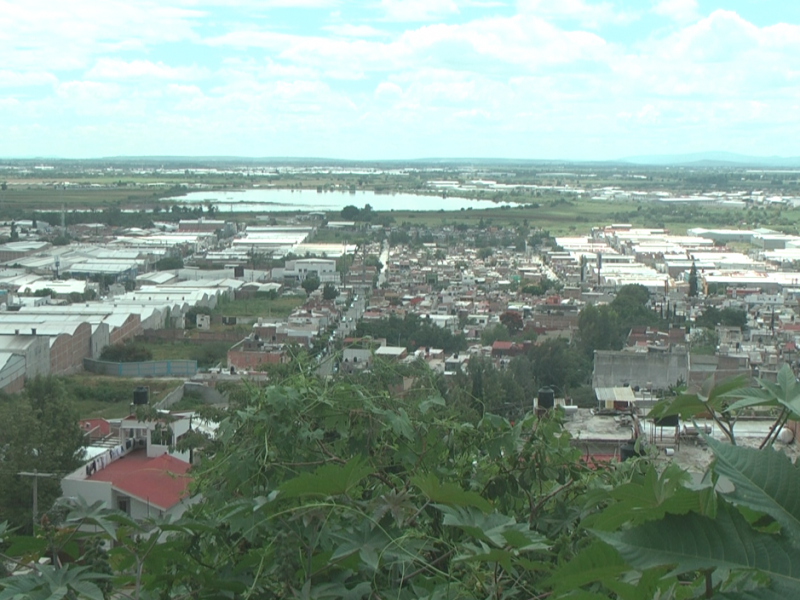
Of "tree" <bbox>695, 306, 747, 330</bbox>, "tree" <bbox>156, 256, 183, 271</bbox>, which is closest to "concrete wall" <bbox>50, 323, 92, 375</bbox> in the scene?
"tree" <bbox>695, 306, 747, 330</bbox>

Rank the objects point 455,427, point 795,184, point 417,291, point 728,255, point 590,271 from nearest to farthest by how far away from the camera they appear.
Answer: point 455,427 → point 417,291 → point 590,271 → point 728,255 → point 795,184

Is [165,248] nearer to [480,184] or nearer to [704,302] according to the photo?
[704,302]

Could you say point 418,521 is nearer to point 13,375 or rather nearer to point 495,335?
point 13,375

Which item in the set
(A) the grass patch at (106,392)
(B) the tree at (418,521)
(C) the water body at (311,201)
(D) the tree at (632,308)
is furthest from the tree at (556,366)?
(C) the water body at (311,201)

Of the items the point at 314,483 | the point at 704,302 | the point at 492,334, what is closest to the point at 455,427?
the point at 314,483

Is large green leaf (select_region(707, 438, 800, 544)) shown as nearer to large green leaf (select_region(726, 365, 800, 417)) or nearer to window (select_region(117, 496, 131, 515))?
large green leaf (select_region(726, 365, 800, 417))

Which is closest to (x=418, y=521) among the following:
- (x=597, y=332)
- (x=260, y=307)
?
(x=597, y=332)

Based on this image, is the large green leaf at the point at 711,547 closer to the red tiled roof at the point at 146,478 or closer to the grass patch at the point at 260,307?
the red tiled roof at the point at 146,478
